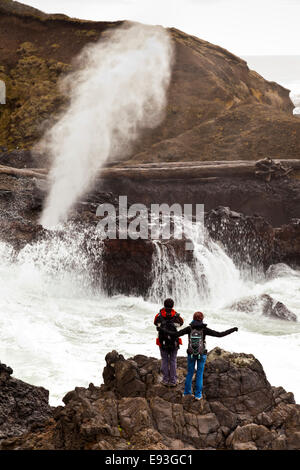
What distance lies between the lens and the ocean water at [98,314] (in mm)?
7414

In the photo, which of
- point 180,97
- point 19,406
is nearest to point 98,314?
point 19,406

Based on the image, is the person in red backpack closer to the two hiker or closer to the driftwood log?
the two hiker

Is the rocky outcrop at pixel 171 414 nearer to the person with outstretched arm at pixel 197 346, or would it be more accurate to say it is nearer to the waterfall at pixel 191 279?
the person with outstretched arm at pixel 197 346

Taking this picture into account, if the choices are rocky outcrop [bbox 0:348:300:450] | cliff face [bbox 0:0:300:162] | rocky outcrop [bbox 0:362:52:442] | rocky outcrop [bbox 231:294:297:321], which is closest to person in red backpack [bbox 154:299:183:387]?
rocky outcrop [bbox 0:348:300:450]

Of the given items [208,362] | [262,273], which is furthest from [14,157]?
[208,362]

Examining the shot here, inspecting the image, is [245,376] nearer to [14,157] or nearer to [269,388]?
[269,388]

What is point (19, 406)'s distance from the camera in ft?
18.0

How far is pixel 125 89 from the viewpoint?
20000 mm

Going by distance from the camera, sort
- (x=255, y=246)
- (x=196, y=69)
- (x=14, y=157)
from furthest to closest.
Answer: (x=196, y=69) → (x=14, y=157) → (x=255, y=246)

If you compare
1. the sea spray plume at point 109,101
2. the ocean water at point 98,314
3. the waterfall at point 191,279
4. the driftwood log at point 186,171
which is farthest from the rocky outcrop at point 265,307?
the driftwood log at point 186,171

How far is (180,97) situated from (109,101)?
357 cm

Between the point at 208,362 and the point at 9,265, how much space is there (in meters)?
6.74

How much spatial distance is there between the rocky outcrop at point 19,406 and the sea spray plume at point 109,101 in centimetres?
911

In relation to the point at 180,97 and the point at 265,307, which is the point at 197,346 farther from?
the point at 180,97
